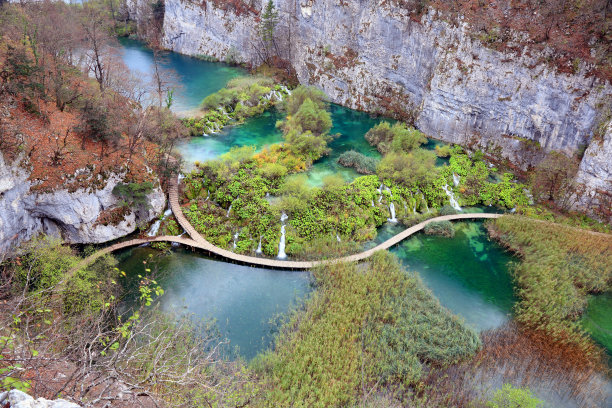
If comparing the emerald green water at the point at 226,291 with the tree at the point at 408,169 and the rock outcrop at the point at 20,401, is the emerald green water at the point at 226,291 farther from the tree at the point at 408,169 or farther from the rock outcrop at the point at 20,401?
the tree at the point at 408,169

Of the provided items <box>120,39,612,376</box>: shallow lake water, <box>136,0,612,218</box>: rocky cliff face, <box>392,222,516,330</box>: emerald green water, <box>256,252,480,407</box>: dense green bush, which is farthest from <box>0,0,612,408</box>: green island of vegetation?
<box>136,0,612,218</box>: rocky cliff face

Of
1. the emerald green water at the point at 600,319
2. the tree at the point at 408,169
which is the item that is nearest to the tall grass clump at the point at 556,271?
the emerald green water at the point at 600,319

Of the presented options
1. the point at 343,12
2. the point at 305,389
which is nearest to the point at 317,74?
the point at 343,12

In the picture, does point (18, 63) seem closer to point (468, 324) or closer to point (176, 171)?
point (176, 171)

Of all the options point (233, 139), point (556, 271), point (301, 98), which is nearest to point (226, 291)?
point (556, 271)

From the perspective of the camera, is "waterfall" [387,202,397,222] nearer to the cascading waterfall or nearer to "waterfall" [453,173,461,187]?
"waterfall" [453,173,461,187]

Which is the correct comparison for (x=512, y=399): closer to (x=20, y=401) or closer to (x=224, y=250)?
(x=20, y=401)
